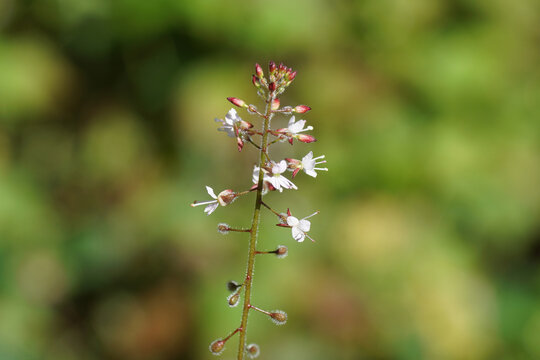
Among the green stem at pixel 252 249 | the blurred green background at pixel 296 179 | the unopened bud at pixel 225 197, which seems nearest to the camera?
the green stem at pixel 252 249

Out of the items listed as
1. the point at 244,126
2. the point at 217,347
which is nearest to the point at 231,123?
the point at 244,126

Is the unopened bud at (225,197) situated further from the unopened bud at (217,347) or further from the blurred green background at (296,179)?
the blurred green background at (296,179)

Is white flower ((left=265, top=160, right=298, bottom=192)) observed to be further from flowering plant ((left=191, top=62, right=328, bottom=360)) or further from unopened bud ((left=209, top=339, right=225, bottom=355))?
unopened bud ((left=209, top=339, right=225, bottom=355))

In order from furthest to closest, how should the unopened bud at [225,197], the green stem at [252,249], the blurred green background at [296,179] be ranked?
the blurred green background at [296,179] → the unopened bud at [225,197] → the green stem at [252,249]

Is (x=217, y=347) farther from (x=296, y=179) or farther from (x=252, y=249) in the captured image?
(x=296, y=179)

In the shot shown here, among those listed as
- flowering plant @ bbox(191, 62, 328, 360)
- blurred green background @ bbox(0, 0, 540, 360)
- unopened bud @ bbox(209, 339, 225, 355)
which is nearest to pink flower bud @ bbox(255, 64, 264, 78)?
flowering plant @ bbox(191, 62, 328, 360)

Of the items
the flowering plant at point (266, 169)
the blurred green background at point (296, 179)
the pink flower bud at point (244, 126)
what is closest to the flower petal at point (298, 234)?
the flowering plant at point (266, 169)

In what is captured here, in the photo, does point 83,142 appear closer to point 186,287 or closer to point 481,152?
point 186,287

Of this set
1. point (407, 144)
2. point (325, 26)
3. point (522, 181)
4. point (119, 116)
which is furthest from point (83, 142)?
point (522, 181)

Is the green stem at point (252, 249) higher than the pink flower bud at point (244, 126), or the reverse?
the pink flower bud at point (244, 126)
